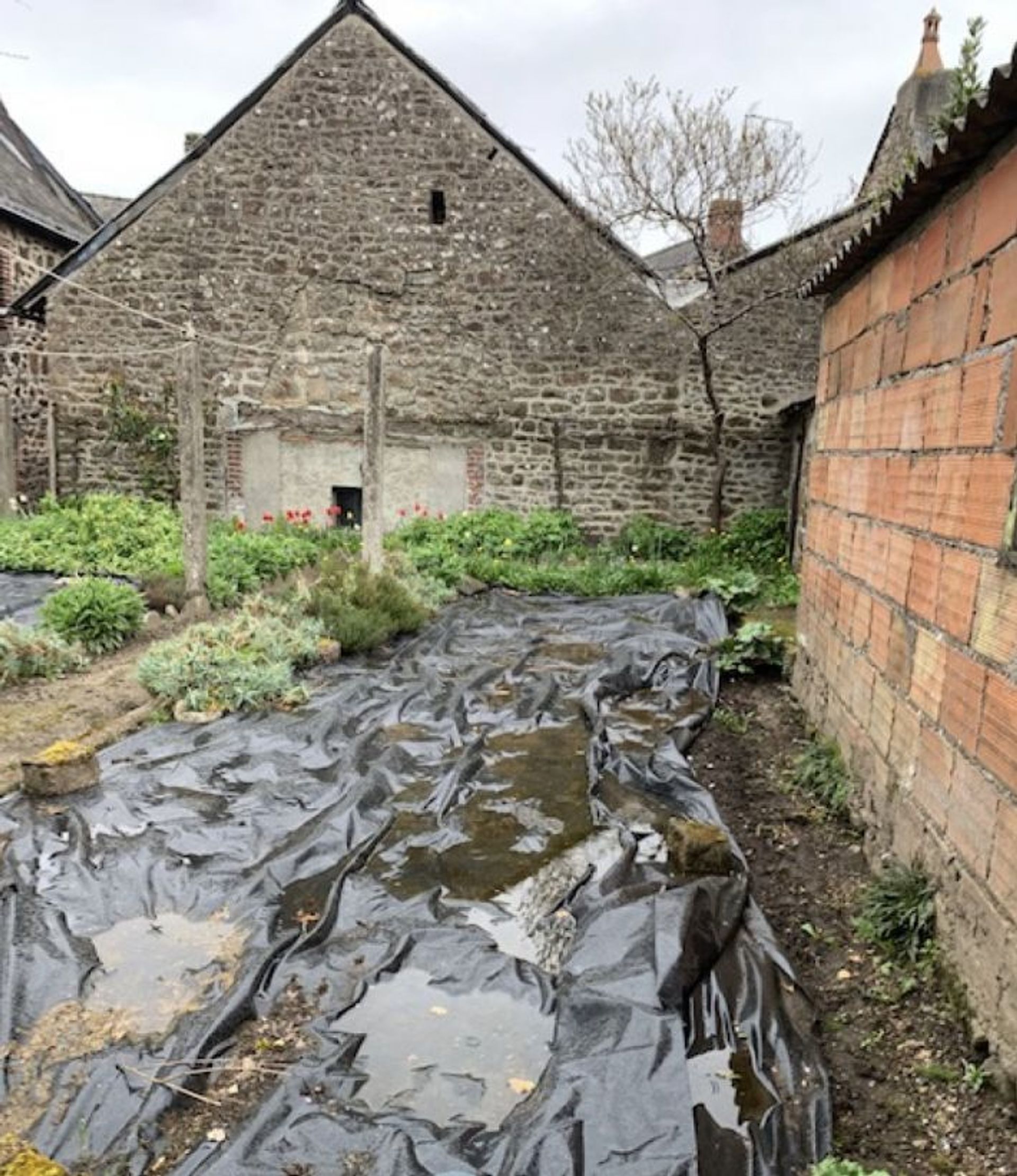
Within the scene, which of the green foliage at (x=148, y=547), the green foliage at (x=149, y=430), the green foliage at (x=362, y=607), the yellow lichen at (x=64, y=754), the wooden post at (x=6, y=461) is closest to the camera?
the yellow lichen at (x=64, y=754)

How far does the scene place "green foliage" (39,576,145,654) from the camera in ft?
22.5

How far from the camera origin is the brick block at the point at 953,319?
324cm

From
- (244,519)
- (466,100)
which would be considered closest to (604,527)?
(244,519)

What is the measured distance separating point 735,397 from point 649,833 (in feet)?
30.8

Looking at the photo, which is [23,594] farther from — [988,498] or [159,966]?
[988,498]

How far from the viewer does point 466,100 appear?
1187cm

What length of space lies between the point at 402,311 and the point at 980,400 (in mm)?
10653

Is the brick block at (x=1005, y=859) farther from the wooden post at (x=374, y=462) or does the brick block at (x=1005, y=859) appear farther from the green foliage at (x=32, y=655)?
the wooden post at (x=374, y=462)

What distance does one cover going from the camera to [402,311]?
1253cm

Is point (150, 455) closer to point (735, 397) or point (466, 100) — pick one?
point (466, 100)

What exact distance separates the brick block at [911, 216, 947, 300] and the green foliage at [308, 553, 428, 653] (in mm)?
5092

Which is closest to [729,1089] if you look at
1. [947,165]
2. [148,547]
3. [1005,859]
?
[1005,859]

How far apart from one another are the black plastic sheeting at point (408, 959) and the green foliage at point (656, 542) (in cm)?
696

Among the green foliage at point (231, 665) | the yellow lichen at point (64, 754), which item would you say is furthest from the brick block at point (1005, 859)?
the green foliage at point (231, 665)
